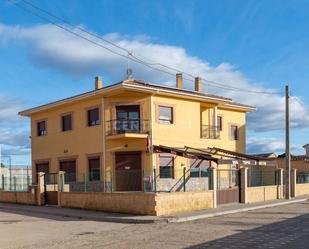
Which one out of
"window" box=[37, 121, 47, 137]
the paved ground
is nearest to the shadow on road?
the paved ground

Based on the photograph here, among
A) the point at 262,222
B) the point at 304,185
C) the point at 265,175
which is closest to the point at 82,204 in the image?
the point at 262,222

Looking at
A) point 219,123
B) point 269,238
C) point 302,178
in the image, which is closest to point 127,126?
point 219,123

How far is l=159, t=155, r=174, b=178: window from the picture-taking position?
30.3 m

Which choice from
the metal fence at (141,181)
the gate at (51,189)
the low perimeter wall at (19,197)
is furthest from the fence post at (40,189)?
the metal fence at (141,181)

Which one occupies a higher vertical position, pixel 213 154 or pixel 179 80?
pixel 179 80

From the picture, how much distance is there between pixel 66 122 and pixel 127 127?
6.43 m

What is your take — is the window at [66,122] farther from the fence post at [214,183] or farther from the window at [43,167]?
the fence post at [214,183]

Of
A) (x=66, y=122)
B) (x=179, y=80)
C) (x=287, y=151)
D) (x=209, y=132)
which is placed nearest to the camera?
(x=287, y=151)

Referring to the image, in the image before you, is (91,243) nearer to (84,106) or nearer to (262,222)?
(262,222)

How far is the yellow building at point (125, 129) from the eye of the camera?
2977 cm

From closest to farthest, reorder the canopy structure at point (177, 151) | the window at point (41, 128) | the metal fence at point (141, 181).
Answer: the metal fence at point (141, 181) < the canopy structure at point (177, 151) < the window at point (41, 128)

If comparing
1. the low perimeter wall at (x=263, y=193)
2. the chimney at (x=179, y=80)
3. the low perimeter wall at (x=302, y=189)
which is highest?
the chimney at (x=179, y=80)

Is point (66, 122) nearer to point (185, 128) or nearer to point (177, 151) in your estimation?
point (185, 128)

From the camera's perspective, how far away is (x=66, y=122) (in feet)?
112
